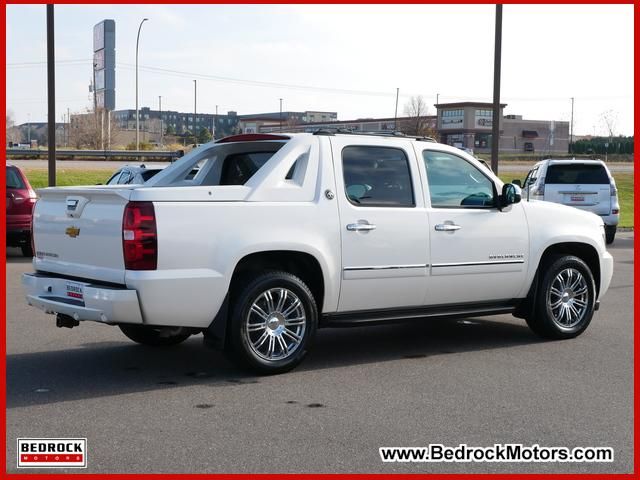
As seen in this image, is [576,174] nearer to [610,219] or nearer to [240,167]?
[610,219]

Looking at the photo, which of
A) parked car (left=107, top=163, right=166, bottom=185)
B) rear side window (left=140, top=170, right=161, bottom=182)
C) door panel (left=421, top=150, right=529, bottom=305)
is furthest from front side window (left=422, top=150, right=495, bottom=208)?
rear side window (left=140, top=170, right=161, bottom=182)

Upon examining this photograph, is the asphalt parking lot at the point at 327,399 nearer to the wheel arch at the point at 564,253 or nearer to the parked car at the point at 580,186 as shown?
the wheel arch at the point at 564,253

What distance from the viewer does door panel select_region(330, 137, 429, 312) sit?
7375 mm

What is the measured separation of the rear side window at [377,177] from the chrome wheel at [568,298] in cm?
194

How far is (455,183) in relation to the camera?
818 centimetres

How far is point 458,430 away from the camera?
18.2ft

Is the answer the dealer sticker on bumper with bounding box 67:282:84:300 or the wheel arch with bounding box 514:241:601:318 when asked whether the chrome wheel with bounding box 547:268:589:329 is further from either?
the dealer sticker on bumper with bounding box 67:282:84:300

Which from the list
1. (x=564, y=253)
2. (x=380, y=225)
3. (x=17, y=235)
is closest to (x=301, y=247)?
(x=380, y=225)

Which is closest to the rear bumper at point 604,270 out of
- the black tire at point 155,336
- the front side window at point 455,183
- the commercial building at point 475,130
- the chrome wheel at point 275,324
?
the front side window at point 455,183

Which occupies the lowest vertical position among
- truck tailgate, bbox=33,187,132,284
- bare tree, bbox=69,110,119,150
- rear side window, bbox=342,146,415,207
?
truck tailgate, bbox=33,187,132,284

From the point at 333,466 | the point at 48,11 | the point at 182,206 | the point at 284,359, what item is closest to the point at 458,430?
the point at 333,466

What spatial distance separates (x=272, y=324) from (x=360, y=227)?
110 centimetres

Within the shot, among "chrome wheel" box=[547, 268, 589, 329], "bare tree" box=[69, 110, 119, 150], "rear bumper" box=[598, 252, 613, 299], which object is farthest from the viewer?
"bare tree" box=[69, 110, 119, 150]

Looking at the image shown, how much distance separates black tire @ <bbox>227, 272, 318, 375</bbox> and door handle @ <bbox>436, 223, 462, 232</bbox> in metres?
1.38
